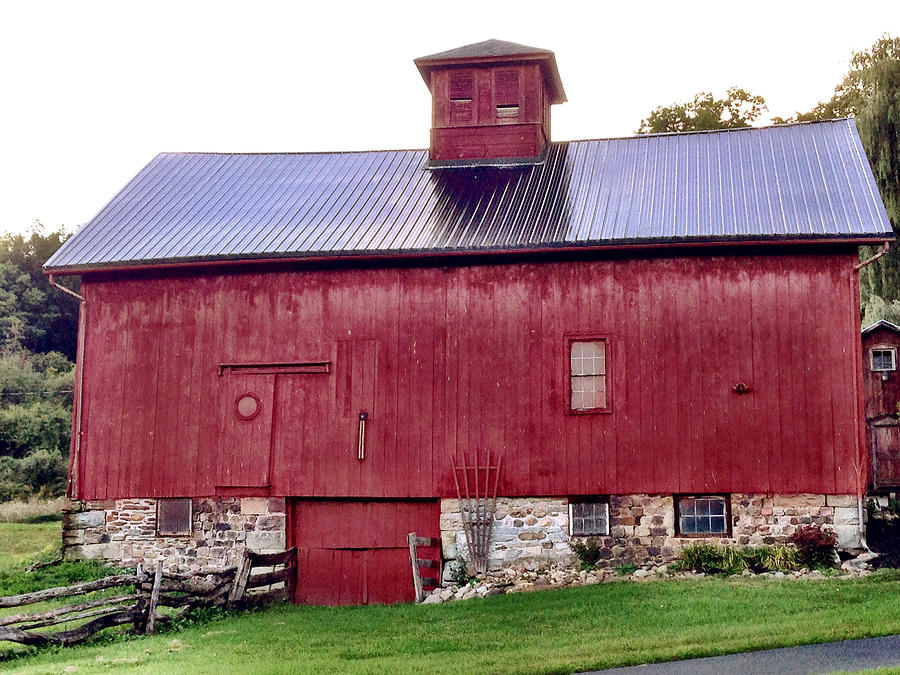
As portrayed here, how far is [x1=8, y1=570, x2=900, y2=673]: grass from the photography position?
11.6 meters

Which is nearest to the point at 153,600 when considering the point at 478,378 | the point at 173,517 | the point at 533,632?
the point at 173,517

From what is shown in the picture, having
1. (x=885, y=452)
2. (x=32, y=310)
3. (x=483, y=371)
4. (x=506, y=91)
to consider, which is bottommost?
(x=885, y=452)

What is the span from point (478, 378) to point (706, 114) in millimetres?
22344

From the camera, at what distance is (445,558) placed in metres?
18.0

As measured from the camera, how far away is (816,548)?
16.7m

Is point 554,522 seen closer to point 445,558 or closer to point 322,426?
point 445,558

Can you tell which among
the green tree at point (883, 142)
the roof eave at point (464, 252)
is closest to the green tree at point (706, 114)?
the green tree at point (883, 142)

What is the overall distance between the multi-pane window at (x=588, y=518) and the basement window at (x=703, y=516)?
1168 mm

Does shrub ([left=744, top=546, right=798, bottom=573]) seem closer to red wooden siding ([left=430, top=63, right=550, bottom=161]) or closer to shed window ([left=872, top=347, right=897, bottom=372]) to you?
shed window ([left=872, top=347, right=897, bottom=372])

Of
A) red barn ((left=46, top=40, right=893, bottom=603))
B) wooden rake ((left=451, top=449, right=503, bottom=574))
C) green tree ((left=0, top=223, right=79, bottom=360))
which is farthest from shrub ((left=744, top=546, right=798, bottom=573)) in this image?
green tree ((left=0, top=223, right=79, bottom=360))

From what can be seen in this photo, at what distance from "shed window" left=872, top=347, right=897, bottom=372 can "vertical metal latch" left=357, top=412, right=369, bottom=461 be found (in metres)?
11.0

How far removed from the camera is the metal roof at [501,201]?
1808 centimetres

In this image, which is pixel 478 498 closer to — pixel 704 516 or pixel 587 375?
pixel 587 375

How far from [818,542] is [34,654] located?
1127 centimetres
